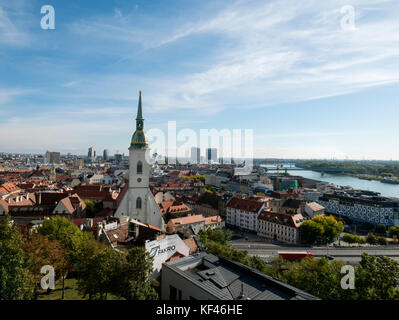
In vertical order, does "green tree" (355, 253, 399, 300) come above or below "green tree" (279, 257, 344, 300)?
above

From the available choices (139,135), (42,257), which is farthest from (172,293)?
(139,135)

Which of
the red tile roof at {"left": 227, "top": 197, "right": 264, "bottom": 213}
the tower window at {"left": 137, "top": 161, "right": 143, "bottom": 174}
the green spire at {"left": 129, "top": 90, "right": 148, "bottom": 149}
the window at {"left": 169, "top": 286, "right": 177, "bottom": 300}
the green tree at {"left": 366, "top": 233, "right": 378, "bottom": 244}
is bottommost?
the green tree at {"left": 366, "top": 233, "right": 378, "bottom": 244}

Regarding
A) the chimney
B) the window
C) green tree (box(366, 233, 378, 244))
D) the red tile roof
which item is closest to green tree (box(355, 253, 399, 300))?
the window

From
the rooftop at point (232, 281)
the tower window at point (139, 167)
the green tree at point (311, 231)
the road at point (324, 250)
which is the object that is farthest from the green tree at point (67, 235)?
the green tree at point (311, 231)

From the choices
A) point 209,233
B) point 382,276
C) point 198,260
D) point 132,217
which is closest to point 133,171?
point 132,217

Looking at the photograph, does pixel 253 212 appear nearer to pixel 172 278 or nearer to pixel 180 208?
pixel 180 208

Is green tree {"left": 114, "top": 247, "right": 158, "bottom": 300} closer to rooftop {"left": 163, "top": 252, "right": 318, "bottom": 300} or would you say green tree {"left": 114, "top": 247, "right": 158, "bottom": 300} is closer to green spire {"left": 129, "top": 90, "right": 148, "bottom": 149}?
rooftop {"left": 163, "top": 252, "right": 318, "bottom": 300}
